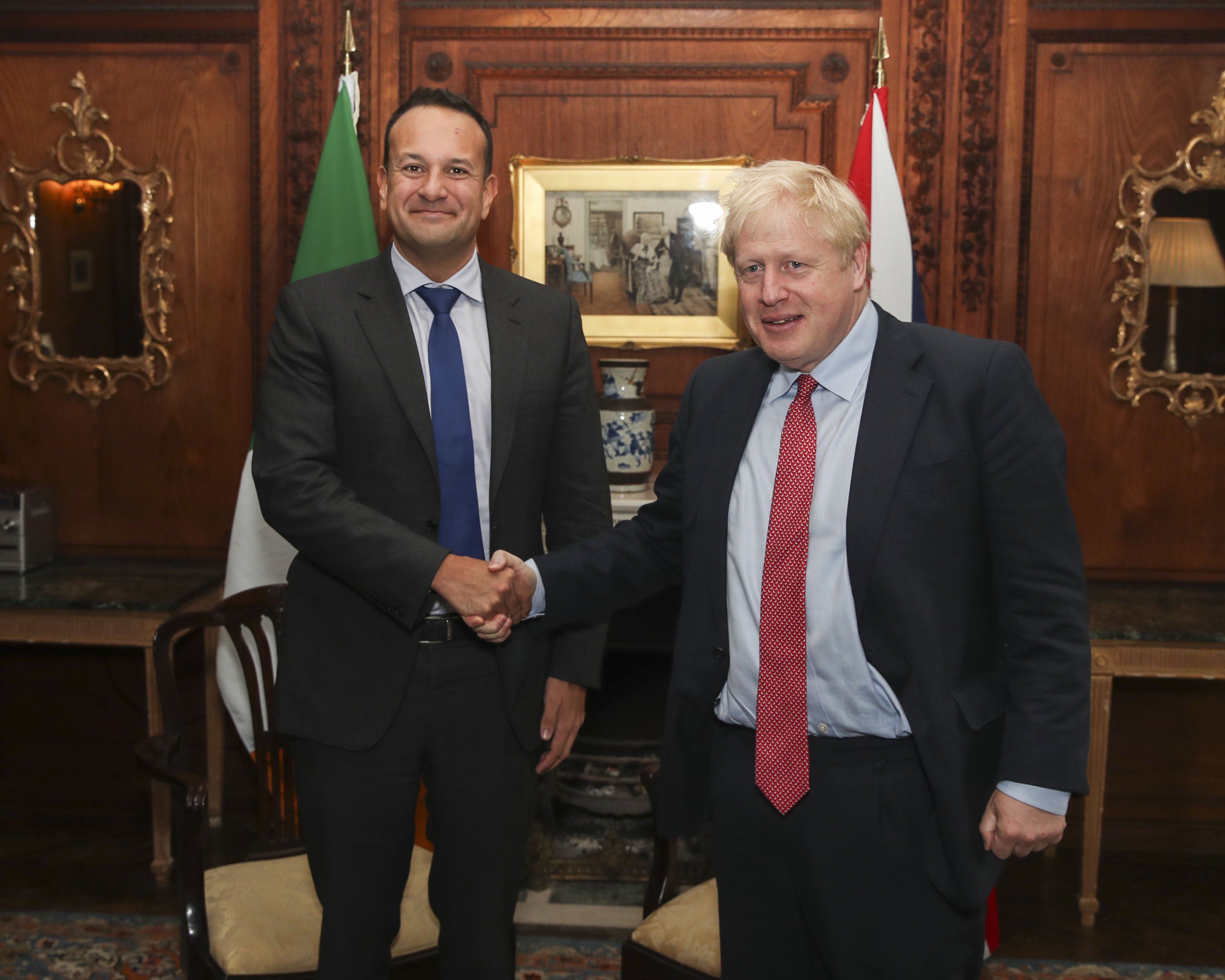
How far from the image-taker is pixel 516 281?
202cm

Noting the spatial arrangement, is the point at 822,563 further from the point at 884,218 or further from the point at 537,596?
the point at 884,218

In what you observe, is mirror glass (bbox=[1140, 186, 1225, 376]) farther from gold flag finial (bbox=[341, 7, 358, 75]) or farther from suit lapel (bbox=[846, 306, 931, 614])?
gold flag finial (bbox=[341, 7, 358, 75])

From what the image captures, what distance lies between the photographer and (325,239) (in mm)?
3211

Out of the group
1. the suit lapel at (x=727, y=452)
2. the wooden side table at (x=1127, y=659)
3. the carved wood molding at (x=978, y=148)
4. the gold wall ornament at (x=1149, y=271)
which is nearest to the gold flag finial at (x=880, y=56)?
the carved wood molding at (x=978, y=148)

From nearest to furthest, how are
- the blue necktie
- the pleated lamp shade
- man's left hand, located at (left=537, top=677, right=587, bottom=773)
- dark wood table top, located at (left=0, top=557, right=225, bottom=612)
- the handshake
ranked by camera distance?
1. the handshake
2. the blue necktie
3. man's left hand, located at (left=537, top=677, right=587, bottom=773)
4. dark wood table top, located at (left=0, top=557, right=225, bottom=612)
5. the pleated lamp shade

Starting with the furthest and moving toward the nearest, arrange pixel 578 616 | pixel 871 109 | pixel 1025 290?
1. pixel 1025 290
2. pixel 871 109
3. pixel 578 616

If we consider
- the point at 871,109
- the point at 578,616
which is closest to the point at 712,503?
the point at 578,616

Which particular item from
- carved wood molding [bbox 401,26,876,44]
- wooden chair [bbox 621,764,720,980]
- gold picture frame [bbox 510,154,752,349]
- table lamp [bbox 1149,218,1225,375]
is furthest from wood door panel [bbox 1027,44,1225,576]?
wooden chair [bbox 621,764,720,980]

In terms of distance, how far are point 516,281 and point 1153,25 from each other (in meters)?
2.42

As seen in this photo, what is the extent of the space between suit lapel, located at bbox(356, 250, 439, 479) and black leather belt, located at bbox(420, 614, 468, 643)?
0.23 meters

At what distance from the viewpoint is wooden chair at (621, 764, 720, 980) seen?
83.6 inches

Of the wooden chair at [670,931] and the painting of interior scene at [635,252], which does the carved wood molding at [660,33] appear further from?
the wooden chair at [670,931]

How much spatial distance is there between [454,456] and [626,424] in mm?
1471

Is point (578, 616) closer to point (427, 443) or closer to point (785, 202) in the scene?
point (427, 443)
